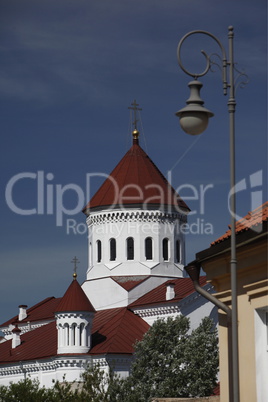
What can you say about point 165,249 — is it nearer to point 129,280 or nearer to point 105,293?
point 129,280

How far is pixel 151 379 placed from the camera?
48.3 metres

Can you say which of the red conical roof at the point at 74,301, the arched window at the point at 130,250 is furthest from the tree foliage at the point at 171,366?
the arched window at the point at 130,250

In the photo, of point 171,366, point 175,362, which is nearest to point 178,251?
point 175,362

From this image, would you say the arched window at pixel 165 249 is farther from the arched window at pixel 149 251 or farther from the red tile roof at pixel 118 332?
the red tile roof at pixel 118 332

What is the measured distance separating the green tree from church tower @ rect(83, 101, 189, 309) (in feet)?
42.4

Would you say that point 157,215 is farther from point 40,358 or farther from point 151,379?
point 151,379

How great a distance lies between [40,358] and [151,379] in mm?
14344

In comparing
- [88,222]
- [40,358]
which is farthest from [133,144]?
[40,358]

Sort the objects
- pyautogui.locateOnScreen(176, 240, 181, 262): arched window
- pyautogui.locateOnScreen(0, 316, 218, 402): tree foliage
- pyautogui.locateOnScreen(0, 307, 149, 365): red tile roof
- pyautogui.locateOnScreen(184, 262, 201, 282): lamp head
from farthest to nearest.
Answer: pyautogui.locateOnScreen(176, 240, 181, 262): arched window → pyautogui.locateOnScreen(0, 307, 149, 365): red tile roof → pyautogui.locateOnScreen(0, 316, 218, 402): tree foliage → pyautogui.locateOnScreen(184, 262, 201, 282): lamp head

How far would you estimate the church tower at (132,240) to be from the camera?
64.2 m

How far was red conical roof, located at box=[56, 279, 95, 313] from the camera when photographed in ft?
194

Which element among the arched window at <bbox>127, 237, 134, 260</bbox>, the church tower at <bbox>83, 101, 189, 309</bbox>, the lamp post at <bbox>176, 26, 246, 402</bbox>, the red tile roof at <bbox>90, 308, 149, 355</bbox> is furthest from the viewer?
the arched window at <bbox>127, 237, 134, 260</bbox>

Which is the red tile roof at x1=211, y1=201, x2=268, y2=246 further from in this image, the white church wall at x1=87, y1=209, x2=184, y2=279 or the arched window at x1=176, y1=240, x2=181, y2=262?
the arched window at x1=176, y1=240, x2=181, y2=262

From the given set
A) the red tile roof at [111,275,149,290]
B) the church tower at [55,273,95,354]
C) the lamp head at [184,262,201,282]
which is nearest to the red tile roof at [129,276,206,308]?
the red tile roof at [111,275,149,290]
